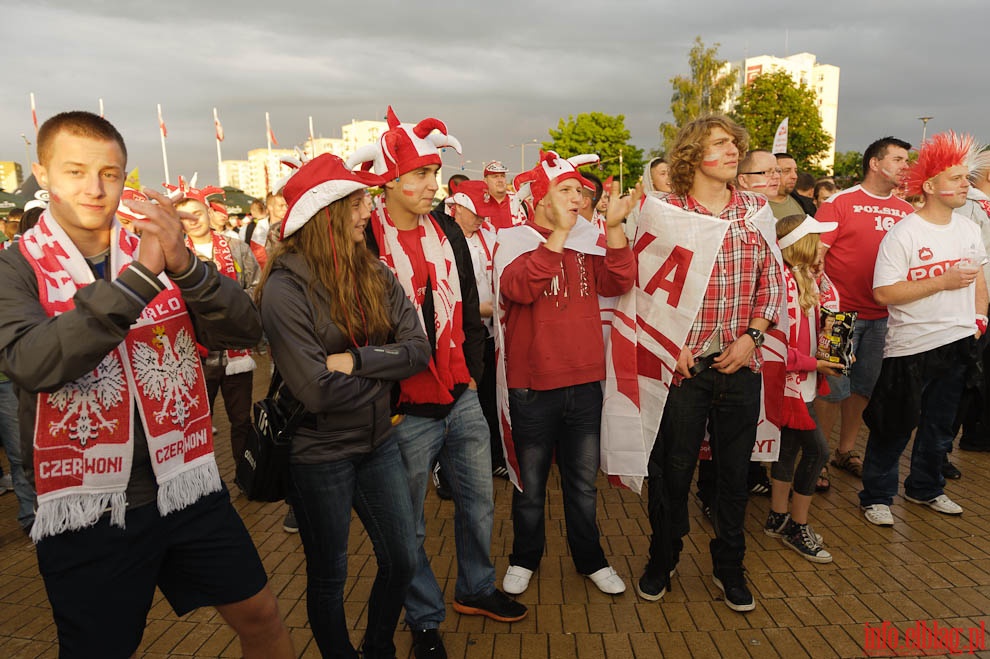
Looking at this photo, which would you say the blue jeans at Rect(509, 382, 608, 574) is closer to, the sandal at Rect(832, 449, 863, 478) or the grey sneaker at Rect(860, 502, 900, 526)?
the grey sneaker at Rect(860, 502, 900, 526)

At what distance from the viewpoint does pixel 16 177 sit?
54938 mm

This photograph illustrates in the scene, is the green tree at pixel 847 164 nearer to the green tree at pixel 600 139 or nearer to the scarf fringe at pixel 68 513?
the green tree at pixel 600 139

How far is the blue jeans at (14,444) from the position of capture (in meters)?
4.18

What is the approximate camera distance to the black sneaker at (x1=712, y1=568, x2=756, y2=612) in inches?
123

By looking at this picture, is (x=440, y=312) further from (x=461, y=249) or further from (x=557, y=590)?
(x=557, y=590)

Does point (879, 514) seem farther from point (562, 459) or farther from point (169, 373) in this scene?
point (169, 373)

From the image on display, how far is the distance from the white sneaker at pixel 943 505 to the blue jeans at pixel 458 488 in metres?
3.20

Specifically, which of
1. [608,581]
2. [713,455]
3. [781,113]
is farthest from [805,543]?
[781,113]

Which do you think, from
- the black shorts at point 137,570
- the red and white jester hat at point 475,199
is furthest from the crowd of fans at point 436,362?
the red and white jester hat at point 475,199

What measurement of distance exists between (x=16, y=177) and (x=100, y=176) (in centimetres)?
6820

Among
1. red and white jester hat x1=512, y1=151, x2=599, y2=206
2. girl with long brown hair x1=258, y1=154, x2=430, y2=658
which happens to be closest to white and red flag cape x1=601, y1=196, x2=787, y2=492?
red and white jester hat x1=512, y1=151, x2=599, y2=206

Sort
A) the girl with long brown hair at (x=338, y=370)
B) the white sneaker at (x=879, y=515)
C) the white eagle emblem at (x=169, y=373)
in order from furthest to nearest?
the white sneaker at (x=879, y=515) < the girl with long brown hair at (x=338, y=370) < the white eagle emblem at (x=169, y=373)

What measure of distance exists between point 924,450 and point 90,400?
491cm

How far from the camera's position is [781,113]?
34500 mm
